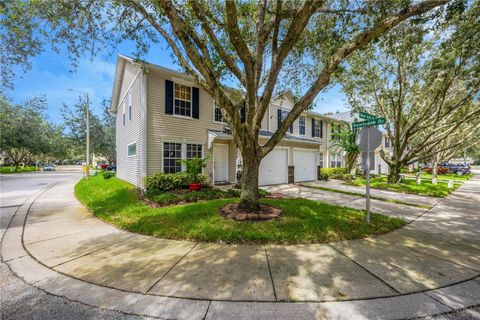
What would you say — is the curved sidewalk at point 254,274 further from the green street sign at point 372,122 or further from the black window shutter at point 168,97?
the black window shutter at point 168,97

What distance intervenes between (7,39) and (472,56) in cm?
1697

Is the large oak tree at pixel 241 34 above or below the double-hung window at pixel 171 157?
above

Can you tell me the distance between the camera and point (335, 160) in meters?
20.2

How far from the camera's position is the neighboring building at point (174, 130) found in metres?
9.53

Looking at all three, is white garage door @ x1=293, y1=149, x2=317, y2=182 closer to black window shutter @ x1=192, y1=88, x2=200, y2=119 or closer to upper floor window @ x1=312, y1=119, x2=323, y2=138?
upper floor window @ x1=312, y1=119, x2=323, y2=138

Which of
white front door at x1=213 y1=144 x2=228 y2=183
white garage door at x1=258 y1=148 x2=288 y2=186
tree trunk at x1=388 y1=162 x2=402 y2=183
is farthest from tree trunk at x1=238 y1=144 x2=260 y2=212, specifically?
tree trunk at x1=388 y1=162 x2=402 y2=183

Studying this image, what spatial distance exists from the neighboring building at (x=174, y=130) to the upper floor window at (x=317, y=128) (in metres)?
3.93

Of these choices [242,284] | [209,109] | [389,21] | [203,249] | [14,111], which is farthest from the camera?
[14,111]

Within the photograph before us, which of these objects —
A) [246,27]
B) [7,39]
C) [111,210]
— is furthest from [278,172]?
[7,39]

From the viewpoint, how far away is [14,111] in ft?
80.6

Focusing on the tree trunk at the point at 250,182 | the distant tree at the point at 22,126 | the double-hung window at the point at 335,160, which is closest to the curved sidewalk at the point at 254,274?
the tree trunk at the point at 250,182

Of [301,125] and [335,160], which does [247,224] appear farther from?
[335,160]

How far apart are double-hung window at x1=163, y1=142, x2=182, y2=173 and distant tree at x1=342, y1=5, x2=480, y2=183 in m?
9.37

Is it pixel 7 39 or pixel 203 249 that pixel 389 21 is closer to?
pixel 203 249
